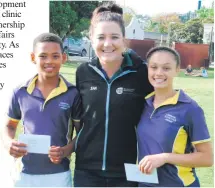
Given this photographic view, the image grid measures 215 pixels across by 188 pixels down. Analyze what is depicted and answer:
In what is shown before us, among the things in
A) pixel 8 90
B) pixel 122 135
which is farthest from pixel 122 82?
pixel 8 90

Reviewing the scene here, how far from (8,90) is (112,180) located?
4.61 feet

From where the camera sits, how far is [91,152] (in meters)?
2.46

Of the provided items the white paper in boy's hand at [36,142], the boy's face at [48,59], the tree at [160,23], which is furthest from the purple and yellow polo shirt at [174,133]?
the tree at [160,23]

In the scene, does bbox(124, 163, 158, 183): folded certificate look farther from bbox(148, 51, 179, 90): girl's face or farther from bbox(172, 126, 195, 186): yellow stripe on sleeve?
bbox(148, 51, 179, 90): girl's face

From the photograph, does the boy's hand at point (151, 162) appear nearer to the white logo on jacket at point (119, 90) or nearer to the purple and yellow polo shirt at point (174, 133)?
the purple and yellow polo shirt at point (174, 133)

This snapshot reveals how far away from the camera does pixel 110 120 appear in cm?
242

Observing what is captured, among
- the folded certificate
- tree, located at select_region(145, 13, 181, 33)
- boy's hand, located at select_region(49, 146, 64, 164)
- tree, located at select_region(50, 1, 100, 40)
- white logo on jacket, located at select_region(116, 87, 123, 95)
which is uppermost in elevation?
tree, located at select_region(145, 13, 181, 33)

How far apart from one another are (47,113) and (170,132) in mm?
806

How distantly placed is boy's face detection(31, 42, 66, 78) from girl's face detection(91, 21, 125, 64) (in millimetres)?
291

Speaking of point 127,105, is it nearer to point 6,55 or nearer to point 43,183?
point 43,183

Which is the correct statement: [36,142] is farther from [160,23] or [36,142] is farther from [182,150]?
A: [160,23]

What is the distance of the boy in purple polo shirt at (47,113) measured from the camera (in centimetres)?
252

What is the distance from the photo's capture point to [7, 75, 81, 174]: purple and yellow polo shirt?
8.25ft

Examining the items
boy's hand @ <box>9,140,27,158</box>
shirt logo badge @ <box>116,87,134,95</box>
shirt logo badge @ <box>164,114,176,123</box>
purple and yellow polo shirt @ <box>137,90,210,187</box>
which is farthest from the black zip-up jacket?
boy's hand @ <box>9,140,27,158</box>
